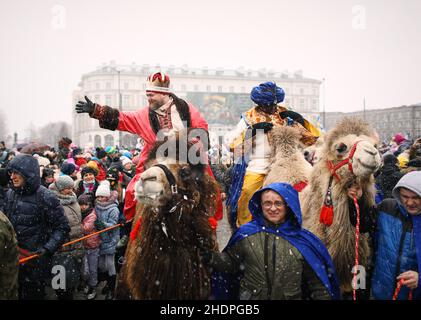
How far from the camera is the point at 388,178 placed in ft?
18.9

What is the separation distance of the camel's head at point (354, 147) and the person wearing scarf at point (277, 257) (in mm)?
724

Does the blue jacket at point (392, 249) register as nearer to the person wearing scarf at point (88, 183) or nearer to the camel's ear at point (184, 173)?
the camel's ear at point (184, 173)

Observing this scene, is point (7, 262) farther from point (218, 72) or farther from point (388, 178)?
point (218, 72)

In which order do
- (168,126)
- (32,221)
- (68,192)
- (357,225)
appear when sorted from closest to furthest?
1. (357,225)
2. (168,126)
3. (32,221)
4. (68,192)

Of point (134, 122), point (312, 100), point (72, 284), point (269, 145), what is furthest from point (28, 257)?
point (312, 100)

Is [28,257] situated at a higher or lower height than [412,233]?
lower

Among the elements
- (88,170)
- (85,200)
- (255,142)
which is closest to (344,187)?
(255,142)

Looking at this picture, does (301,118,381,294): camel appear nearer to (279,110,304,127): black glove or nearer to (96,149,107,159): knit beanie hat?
(279,110,304,127): black glove

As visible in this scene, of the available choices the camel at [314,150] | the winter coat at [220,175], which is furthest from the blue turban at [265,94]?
the winter coat at [220,175]

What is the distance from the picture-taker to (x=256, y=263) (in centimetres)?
265

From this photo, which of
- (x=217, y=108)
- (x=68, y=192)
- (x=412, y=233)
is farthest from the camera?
(x=217, y=108)

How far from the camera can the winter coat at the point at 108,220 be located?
5773mm

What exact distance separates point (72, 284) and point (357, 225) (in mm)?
3650

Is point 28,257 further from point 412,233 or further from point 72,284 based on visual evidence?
point 412,233
